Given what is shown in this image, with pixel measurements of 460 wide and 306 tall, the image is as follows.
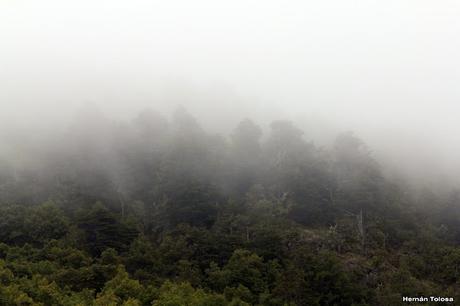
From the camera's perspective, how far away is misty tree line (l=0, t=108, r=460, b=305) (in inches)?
1794

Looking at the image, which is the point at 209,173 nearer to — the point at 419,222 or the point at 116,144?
the point at 116,144

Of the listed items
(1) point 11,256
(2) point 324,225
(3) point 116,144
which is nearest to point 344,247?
(2) point 324,225

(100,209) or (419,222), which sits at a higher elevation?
(100,209)

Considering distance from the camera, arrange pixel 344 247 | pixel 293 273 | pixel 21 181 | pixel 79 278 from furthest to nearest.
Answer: pixel 21 181 → pixel 344 247 → pixel 293 273 → pixel 79 278

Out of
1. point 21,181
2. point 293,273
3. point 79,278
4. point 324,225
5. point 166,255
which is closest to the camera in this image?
point 79,278

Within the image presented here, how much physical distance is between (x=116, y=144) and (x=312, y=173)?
30620 millimetres

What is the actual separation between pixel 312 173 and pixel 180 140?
1817 cm

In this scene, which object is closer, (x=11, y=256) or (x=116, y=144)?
(x=11, y=256)

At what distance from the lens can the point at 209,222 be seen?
63.8 m

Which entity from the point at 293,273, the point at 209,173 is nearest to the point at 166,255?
the point at 293,273

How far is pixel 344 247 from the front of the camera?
5950 centimetres

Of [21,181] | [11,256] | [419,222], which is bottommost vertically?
[419,222]

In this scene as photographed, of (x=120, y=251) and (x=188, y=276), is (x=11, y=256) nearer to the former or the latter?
(x=120, y=251)

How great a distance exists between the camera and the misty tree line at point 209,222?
45562 mm
